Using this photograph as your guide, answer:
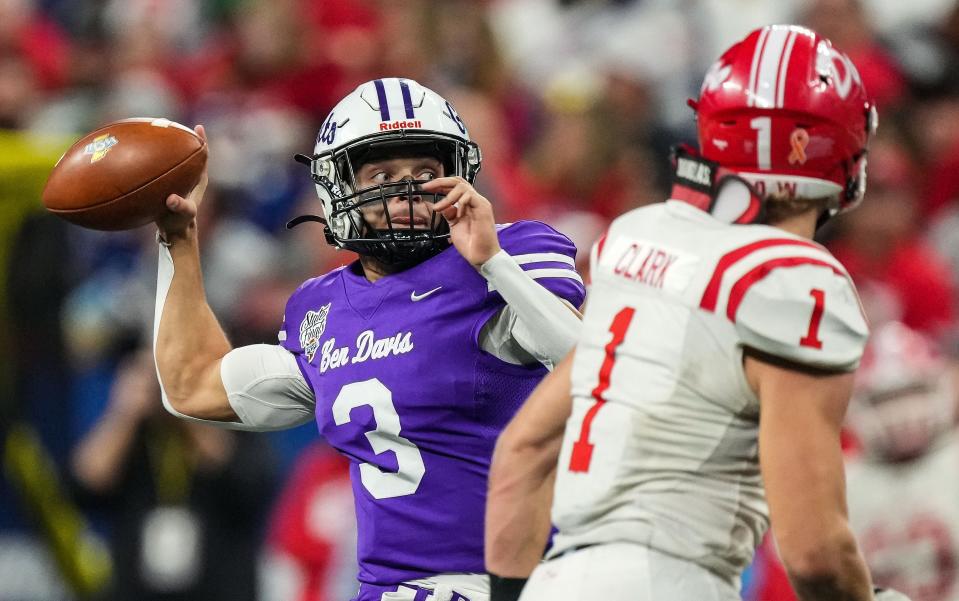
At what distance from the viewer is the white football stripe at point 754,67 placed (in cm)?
308

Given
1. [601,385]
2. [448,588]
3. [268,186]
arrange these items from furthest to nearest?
[268,186], [448,588], [601,385]

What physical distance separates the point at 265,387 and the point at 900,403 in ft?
9.56

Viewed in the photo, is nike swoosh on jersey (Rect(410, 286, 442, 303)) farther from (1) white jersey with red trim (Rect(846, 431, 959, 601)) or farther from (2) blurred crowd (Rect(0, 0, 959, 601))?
(2) blurred crowd (Rect(0, 0, 959, 601))

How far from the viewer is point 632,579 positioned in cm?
292

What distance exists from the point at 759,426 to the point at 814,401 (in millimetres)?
122

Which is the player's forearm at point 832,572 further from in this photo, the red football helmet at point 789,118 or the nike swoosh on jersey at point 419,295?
the nike swoosh on jersey at point 419,295

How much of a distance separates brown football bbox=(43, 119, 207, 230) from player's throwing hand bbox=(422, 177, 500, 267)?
2.66ft

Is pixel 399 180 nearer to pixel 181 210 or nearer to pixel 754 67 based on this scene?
pixel 181 210

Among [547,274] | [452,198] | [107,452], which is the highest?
[452,198]

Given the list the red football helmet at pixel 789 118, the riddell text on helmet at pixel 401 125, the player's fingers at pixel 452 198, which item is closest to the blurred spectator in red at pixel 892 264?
the riddell text on helmet at pixel 401 125

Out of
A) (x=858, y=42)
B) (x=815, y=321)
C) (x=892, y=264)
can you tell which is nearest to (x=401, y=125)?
(x=815, y=321)

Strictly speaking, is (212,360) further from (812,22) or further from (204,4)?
(204,4)

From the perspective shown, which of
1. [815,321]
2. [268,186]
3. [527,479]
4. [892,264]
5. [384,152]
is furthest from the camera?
[268,186]

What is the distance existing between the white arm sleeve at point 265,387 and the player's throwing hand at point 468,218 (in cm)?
75
